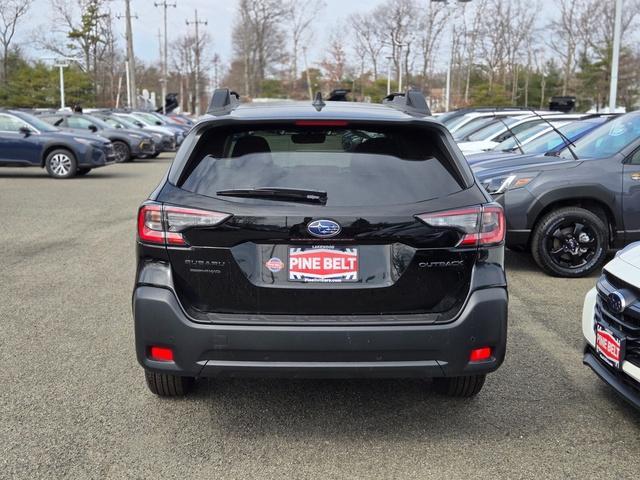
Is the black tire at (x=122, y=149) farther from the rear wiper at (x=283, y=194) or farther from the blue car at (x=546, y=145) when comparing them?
the rear wiper at (x=283, y=194)

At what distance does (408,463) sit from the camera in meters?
3.31

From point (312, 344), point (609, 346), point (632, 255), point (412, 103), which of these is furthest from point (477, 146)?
point (312, 344)

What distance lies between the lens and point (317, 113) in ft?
11.9

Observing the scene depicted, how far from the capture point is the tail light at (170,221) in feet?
10.5

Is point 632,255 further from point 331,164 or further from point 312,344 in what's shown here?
point 312,344

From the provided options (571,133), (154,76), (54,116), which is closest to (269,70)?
(154,76)

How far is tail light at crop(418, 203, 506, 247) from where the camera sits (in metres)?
3.25

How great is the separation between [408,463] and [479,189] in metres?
1.37

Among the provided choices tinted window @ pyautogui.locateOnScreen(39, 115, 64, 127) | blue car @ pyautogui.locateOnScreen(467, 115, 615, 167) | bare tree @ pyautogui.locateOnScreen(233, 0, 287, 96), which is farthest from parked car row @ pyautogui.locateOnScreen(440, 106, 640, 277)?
bare tree @ pyautogui.locateOnScreen(233, 0, 287, 96)

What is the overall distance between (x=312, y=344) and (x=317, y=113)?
48.2 inches

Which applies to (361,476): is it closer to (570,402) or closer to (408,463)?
(408,463)

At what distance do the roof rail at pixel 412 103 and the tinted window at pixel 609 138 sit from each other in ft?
11.6

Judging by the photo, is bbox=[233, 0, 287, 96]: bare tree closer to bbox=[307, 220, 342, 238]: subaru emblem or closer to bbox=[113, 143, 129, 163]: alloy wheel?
bbox=[113, 143, 129, 163]: alloy wheel

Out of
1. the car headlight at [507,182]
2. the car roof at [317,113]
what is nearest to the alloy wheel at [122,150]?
the car headlight at [507,182]
